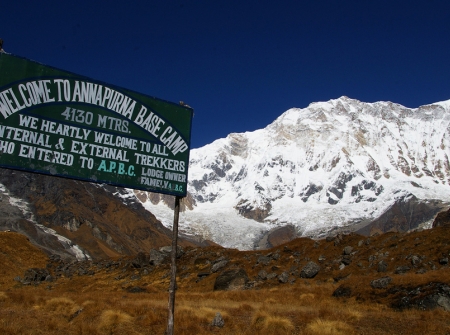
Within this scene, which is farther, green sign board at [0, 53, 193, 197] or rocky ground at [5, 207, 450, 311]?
rocky ground at [5, 207, 450, 311]

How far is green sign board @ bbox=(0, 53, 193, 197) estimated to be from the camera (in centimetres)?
911

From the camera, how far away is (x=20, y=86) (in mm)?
9211

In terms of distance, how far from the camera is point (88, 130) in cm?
988

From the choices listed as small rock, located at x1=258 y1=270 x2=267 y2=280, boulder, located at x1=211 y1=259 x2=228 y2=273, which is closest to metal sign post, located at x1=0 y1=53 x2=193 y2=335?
small rock, located at x1=258 y1=270 x2=267 y2=280

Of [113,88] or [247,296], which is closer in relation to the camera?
[113,88]

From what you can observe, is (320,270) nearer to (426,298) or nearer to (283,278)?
(283,278)

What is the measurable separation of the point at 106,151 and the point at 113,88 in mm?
1620

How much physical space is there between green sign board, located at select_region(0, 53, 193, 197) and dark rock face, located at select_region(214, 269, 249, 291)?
2344cm

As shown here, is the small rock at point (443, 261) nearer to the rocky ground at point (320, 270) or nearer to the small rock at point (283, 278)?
the rocky ground at point (320, 270)

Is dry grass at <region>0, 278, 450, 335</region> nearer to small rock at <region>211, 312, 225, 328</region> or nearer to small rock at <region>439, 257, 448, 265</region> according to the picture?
small rock at <region>211, 312, 225, 328</region>

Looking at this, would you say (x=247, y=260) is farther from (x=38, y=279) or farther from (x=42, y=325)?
Result: (x=42, y=325)

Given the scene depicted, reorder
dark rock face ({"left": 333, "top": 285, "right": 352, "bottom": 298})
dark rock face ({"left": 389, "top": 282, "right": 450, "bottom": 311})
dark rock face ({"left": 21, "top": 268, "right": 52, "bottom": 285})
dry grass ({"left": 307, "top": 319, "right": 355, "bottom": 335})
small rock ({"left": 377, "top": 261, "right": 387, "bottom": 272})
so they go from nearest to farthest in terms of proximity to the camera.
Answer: dry grass ({"left": 307, "top": 319, "right": 355, "bottom": 335}) → dark rock face ({"left": 389, "top": 282, "right": 450, "bottom": 311}) → dark rock face ({"left": 333, "top": 285, "right": 352, "bottom": 298}) → small rock ({"left": 377, "top": 261, "right": 387, "bottom": 272}) → dark rock face ({"left": 21, "top": 268, "right": 52, "bottom": 285})

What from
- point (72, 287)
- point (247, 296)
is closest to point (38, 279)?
point (72, 287)

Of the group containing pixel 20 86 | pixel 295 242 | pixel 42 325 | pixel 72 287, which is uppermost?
pixel 20 86
